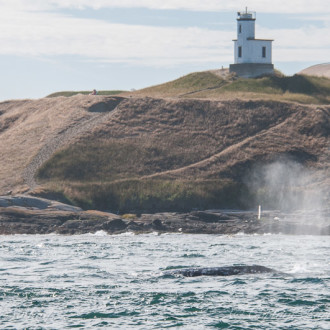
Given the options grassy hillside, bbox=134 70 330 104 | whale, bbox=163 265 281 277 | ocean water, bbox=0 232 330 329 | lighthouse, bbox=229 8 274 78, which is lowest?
ocean water, bbox=0 232 330 329

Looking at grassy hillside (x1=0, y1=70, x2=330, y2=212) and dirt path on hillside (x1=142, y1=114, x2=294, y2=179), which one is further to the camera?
dirt path on hillside (x1=142, y1=114, x2=294, y2=179)

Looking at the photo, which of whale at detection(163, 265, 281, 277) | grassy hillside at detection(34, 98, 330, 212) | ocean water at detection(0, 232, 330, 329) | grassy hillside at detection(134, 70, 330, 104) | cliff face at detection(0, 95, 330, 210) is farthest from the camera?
grassy hillside at detection(134, 70, 330, 104)

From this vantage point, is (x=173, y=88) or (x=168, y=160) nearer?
(x=168, y=160)

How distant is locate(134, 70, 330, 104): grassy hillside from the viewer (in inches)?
4294

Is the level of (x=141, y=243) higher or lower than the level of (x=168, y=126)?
lower

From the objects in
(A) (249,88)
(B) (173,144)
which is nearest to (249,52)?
(A) (249,88)

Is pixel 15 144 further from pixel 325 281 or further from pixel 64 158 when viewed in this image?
pixel 325 281

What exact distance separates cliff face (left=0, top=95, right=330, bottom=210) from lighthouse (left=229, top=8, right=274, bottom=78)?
1135 cm

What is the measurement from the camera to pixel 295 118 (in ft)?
328

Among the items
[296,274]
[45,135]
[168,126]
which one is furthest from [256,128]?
[296,274]

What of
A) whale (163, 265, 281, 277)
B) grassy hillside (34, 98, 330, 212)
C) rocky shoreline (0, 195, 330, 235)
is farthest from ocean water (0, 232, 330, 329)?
grassy hillside (34, 98, 330, 212)

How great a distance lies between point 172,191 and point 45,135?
87.4 ft

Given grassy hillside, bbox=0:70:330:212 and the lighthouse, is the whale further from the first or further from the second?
the lighthouse

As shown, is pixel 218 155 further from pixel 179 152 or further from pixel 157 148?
pixel 157 148
